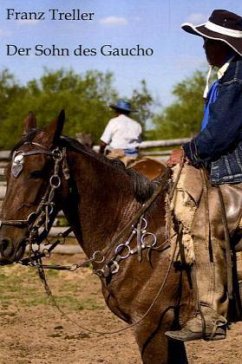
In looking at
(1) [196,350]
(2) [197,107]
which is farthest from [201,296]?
(2) [197,107]

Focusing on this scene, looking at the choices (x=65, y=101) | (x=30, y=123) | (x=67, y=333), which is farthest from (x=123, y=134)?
(x=65, y=101)

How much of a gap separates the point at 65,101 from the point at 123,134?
80.0 feet

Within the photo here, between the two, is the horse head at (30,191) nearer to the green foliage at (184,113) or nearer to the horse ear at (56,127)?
the horse ear at (56,127)

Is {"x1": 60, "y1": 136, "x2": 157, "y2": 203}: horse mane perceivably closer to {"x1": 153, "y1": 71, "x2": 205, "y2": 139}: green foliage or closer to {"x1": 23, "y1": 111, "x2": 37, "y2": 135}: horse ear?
{"x1": 23, "y1": 111, "x2": 37, "y2": 135}: horse ear

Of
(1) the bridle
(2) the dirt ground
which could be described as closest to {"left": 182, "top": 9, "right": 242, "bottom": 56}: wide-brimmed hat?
(1) the bridle

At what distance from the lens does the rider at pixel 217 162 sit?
4.61 meters

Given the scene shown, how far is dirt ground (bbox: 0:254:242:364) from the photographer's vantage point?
22.6ft

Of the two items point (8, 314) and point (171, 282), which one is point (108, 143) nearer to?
point (8, 314)

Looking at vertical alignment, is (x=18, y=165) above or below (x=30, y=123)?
below

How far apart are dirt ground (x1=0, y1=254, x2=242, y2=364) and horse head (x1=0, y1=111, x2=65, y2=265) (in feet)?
3.82

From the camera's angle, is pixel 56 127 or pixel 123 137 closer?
pixel 56 127

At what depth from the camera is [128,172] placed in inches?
201

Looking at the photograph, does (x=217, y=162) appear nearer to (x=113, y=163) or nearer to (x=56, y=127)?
(x=113, y=163)

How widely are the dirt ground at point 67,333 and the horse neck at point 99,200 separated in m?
0.97
